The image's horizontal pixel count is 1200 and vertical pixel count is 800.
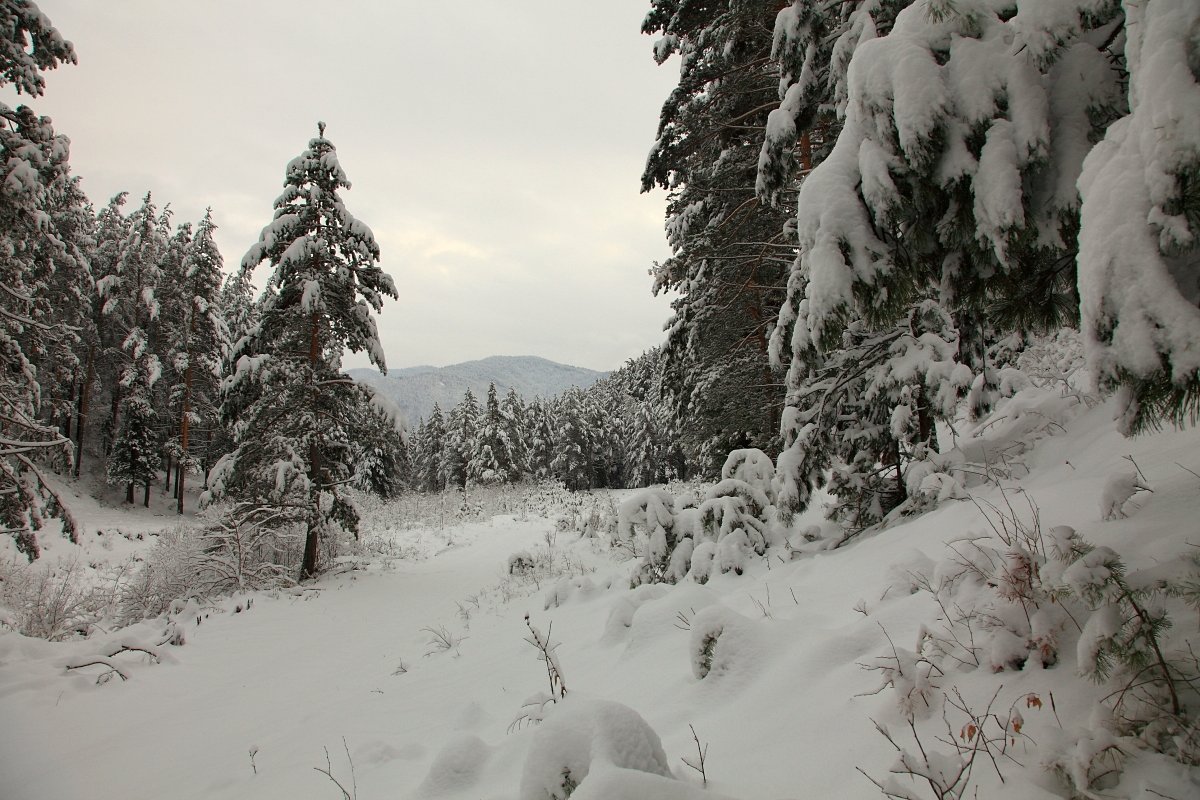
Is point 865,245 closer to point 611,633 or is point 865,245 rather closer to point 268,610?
point 611,633

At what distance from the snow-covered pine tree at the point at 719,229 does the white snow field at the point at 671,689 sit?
3800mm

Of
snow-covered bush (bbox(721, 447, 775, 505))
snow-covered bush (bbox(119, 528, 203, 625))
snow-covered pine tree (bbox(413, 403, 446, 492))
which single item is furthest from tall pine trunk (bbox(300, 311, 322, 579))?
snow-covered pine tree (bbox(413, 403, 446, 492))

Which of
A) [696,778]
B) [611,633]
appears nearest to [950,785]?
[696,778]

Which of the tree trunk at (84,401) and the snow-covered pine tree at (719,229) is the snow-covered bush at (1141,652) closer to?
the snow-covered pine tree at (719,229)

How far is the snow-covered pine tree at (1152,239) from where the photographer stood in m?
1.32

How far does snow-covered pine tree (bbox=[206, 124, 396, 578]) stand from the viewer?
38.9ft

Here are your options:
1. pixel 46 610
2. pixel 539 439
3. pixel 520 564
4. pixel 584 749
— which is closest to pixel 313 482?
pixel 46 610

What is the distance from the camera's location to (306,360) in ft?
41.3

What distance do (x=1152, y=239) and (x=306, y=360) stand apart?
1382 cm

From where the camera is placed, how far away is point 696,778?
218 centimetres

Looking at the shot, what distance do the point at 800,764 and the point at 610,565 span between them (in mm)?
7710

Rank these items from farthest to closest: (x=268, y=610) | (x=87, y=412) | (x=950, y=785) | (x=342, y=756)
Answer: (x=87, y=412)
(x=268, y=610)
(x=342, y=756)
(x=950, y=785)

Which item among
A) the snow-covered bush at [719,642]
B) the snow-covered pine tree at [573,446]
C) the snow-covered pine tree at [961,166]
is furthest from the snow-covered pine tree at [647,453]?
the snow-covered pine tree at [961,166]

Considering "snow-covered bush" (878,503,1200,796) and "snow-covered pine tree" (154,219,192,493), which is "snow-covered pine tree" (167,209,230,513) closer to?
"snow-covered pine tree" (154,219,192,493)
